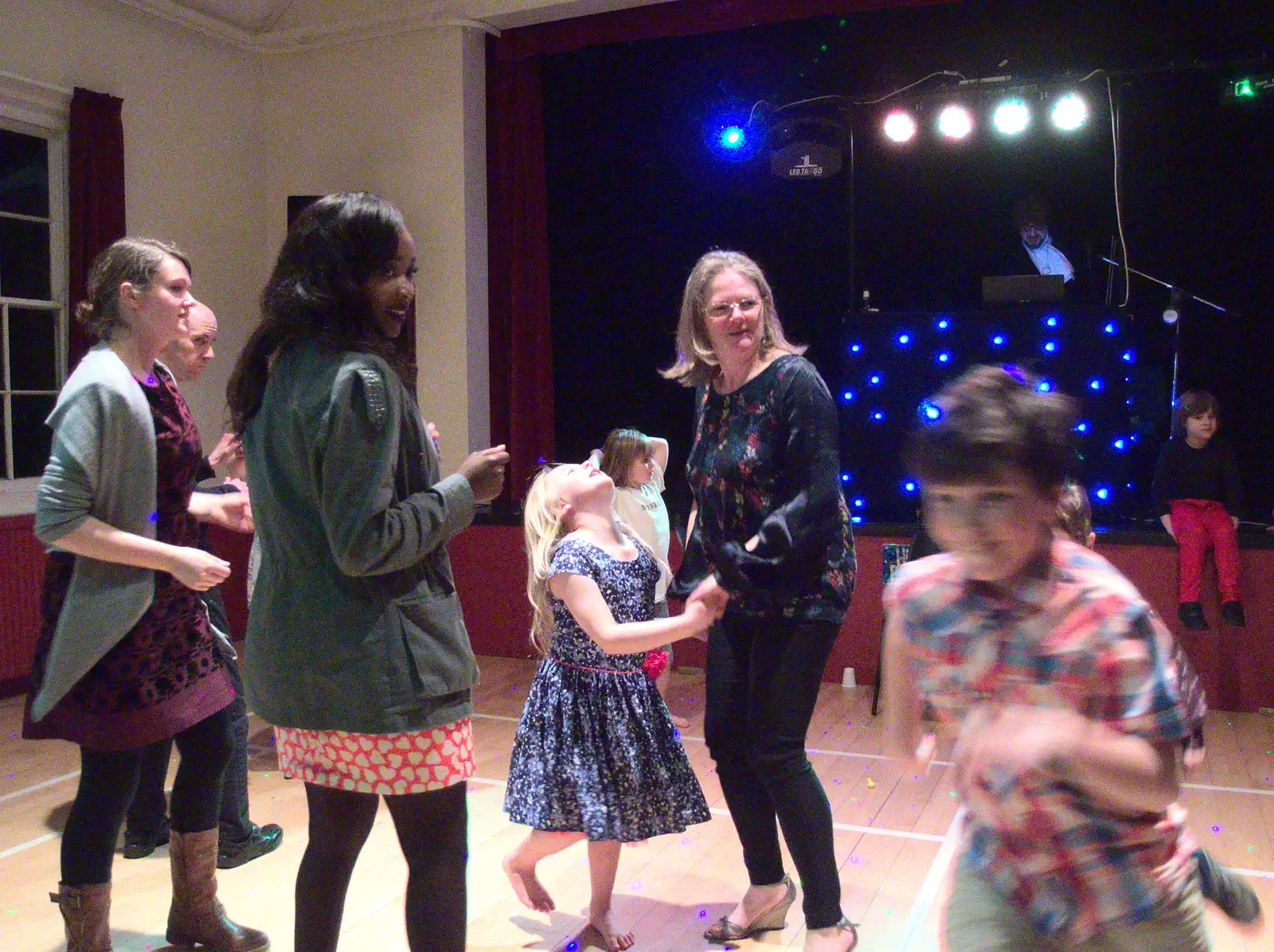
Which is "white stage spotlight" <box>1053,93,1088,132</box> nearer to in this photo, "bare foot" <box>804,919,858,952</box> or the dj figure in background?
the dj figure in background

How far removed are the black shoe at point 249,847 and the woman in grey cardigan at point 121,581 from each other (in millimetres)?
749

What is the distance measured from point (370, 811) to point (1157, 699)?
1.11 metres

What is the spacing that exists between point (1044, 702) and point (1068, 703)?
0.9 inches

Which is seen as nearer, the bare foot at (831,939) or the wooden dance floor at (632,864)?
the bare foot at (831,939)

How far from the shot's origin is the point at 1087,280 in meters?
6.39

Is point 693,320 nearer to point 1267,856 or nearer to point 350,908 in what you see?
point 350,908

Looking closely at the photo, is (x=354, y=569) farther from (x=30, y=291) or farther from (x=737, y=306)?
(x=30, y=291)

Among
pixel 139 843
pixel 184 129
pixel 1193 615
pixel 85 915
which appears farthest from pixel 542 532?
pixel 184 129

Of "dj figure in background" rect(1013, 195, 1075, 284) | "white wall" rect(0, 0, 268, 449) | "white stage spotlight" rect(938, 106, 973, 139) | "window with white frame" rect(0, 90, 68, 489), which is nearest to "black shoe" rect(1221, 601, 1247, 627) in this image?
"dj figure in background" rect(1013, 195, 1075, 284)

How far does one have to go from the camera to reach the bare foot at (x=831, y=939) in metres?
2.29


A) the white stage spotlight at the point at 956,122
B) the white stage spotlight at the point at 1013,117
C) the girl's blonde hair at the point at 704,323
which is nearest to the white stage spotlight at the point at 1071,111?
the white stage spotlight at the point at 1013,117

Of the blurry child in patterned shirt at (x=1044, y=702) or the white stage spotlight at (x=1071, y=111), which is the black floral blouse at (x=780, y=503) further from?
the white stage spotlight at (x=1071, y=111)

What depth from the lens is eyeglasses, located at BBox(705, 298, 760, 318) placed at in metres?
2.36

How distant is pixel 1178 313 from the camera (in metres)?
5.96
